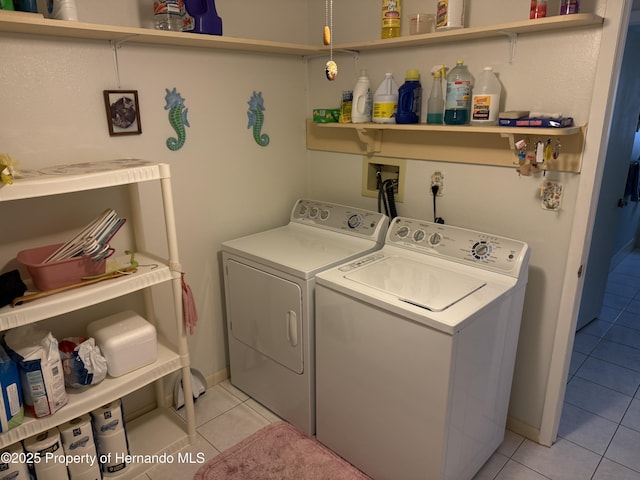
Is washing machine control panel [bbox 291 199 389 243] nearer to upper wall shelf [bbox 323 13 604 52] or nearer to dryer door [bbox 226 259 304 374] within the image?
dryer door [bbox 226 259 304 374]

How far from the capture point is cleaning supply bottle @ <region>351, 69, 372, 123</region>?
7.50ft

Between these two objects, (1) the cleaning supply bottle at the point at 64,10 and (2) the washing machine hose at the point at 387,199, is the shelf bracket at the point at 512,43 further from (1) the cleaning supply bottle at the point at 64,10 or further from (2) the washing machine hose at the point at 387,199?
(1) the cleaning supply bottle at the point at 64,10

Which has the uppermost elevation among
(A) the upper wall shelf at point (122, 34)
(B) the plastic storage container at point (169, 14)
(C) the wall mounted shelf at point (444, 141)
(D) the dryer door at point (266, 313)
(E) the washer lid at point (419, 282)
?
(B) the plastic storage container at point (169, 14)

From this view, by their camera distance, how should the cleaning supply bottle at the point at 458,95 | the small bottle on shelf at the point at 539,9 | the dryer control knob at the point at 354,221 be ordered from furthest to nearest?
1. the dryer control knob at the point at 354,221
2. the cleaning supply bottle at the point at 458,95
3. the small bottle on shelf at the point at 539,9

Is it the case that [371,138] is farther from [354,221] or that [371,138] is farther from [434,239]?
[434,239]

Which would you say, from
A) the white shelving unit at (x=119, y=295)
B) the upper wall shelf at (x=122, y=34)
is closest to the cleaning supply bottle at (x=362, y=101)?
the upper wall shelf at (x=122, y=34)

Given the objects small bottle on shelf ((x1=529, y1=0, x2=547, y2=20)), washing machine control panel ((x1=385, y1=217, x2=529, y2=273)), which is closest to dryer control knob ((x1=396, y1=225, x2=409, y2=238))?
washing machine control panel ((x1=385, y1=217, x2=529, y2=273))

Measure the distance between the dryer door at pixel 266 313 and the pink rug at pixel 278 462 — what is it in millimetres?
361

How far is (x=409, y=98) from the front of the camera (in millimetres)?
2143

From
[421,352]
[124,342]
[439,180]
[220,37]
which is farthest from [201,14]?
[421,352]

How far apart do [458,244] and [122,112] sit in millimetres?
1584

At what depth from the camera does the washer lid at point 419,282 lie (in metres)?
1.69

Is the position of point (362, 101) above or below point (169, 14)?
below

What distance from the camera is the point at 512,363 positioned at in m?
2.02
